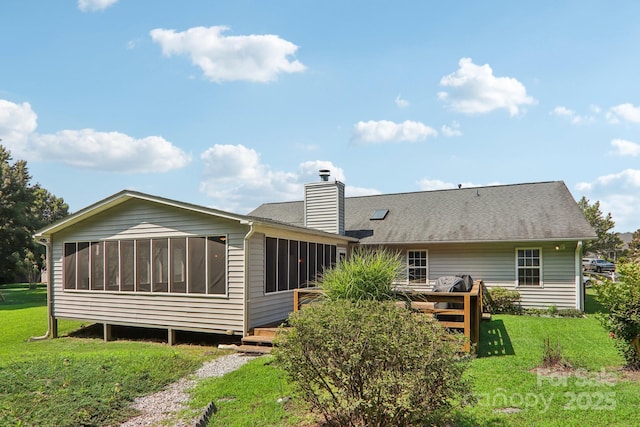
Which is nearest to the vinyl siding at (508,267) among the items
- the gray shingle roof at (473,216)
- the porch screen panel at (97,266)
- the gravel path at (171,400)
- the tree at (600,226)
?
the gray shingle roof at (473,216)

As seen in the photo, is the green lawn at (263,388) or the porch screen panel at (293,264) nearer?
the green lawn at (263,388)

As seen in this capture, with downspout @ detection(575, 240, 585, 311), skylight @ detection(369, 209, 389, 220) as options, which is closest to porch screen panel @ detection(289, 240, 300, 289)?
skylight @ detection(369, 209, 389, 220)

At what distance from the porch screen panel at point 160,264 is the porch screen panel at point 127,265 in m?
0.74

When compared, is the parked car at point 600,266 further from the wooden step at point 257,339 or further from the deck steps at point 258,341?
the wooden step at point 257,339

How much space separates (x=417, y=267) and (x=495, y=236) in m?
2.89

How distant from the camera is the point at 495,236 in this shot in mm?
13070

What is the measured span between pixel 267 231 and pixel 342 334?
20.0 ft

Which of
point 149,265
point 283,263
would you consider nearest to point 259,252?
point 283,263

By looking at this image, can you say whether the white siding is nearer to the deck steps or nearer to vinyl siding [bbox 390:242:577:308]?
the deck steps

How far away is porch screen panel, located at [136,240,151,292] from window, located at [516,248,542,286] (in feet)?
36.8

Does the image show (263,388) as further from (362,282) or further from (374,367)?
(374,367)

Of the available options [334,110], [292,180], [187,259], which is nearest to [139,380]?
[187,259]

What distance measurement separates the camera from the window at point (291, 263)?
9.61 m

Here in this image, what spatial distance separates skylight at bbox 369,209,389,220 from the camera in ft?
53.7
